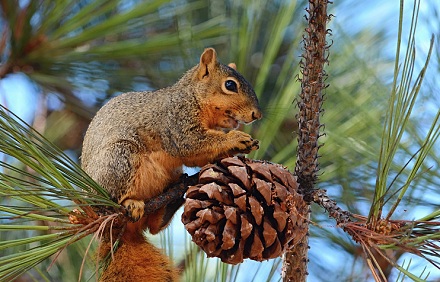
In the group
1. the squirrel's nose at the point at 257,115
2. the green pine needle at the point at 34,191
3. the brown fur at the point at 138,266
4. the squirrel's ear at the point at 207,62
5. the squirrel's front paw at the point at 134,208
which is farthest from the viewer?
the squirrel's ear at the point at 207,62

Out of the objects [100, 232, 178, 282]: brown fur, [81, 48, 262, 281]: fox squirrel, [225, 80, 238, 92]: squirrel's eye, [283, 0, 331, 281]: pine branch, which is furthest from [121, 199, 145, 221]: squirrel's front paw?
[225, 80, 238, 92]: squirrel's eye

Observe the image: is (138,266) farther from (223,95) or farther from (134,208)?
(223,95)

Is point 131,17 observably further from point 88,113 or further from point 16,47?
point 88,113

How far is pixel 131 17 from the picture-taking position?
130cm

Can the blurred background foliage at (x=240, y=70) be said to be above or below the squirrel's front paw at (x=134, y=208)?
above

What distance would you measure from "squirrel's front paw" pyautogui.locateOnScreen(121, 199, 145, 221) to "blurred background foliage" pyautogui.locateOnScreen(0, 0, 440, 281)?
0.17 meters

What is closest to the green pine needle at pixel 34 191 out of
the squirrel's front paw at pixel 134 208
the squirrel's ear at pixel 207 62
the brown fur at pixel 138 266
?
the squirrel's front paw at pixel 134 208

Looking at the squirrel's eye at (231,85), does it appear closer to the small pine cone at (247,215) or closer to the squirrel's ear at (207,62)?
the squirrel's ear at (207,62)

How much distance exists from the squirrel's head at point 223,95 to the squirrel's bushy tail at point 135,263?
0.92 ft

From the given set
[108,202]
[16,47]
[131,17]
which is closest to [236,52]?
[131,17]

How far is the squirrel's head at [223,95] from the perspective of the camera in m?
1.23

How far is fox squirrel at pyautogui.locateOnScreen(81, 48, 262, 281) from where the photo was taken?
3.59 ft

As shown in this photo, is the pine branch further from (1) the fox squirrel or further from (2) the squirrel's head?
(2) the squirrel's head

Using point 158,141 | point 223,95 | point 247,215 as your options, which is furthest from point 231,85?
point 247,215
